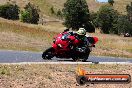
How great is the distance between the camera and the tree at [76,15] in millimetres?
117312

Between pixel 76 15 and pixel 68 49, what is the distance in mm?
97408

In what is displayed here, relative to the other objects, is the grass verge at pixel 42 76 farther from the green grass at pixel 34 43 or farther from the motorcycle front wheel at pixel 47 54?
the green grass at pixel 34 43

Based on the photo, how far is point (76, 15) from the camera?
118m

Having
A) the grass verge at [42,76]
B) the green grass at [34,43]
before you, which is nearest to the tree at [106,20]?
the green grass at [34,43]

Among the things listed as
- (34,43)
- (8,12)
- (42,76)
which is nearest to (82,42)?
(42,76)

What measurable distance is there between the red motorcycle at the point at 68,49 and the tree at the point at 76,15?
95.2 meters

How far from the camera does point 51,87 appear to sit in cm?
1248

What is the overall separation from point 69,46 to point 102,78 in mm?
14332

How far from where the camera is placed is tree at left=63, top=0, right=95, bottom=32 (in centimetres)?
11731

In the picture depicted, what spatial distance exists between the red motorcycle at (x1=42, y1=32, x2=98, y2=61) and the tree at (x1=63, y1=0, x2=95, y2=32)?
312 feet

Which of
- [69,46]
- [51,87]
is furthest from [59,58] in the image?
[51,87]

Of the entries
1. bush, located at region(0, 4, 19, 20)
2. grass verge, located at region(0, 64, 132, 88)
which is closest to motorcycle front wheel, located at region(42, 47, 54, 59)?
grass verge, located at region(0, 64, 132, 88)

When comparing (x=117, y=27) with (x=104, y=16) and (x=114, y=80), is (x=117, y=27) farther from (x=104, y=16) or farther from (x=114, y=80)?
(x=114, y=80)

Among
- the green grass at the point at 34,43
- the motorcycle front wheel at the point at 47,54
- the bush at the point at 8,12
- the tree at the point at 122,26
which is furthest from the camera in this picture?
the tree at the point at 122,26
